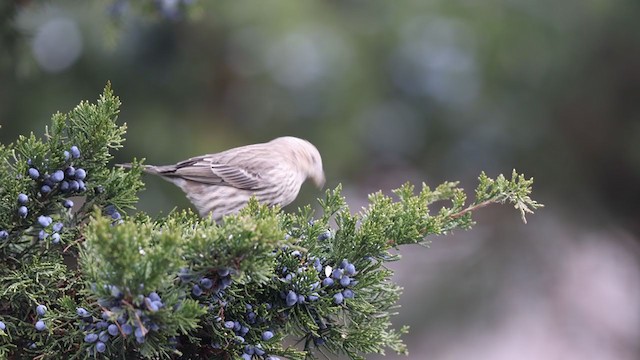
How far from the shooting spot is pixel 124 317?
1959 millimetres

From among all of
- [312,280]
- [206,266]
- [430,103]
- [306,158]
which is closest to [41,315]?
[206,266]

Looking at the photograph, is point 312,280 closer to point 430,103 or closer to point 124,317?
point 124,317

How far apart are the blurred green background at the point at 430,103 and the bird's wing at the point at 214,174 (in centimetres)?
158

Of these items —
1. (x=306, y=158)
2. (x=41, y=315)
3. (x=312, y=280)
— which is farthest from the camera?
(x=306, y=158)

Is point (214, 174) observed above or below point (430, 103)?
below

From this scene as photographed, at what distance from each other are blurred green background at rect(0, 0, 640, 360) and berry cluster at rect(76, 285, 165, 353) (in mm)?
4177

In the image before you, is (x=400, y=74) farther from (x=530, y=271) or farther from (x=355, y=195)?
(x=530, y=271)

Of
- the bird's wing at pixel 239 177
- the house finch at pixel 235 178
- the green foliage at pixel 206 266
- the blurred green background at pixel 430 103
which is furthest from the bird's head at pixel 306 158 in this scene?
the green foliage at pixel 206 266

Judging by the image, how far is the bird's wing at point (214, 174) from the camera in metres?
4.54

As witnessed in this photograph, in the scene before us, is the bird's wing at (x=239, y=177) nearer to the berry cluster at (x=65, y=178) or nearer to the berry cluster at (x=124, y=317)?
the berry cluster at (x=65, y=178)

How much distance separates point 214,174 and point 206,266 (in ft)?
8.62

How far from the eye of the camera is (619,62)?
6629mm

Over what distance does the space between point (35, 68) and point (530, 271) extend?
411 centimetres

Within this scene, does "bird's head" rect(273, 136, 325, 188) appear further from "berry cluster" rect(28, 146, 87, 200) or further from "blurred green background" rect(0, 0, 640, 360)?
"berry cluster" rect(28, 146, 87, 200)
